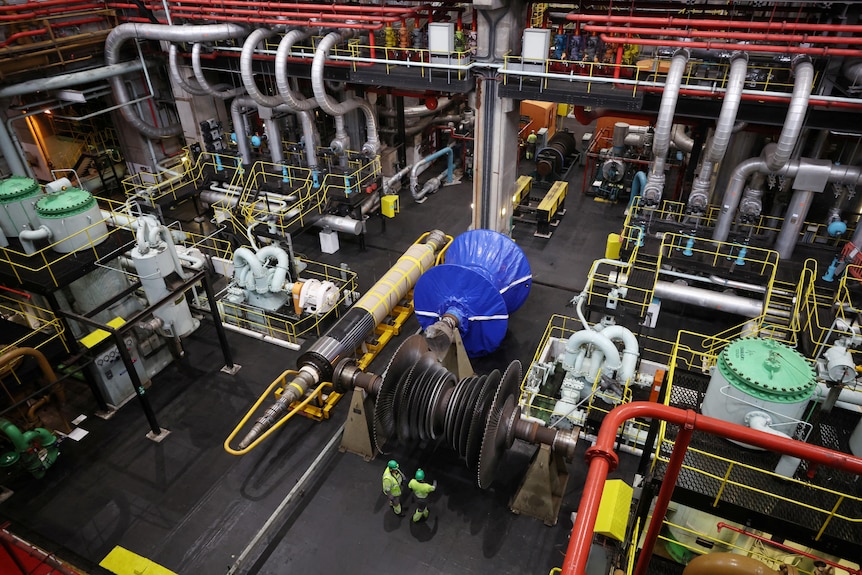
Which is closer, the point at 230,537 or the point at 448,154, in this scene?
the point at 230,537

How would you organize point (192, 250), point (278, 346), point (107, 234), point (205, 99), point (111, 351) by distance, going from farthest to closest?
point (205, 99)
point (192, 250)
point (278, 346)
point (107, 234)
point (111, 351)

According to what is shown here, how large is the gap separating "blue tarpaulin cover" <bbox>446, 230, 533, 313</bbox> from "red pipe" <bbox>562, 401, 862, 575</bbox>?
8.02 meters

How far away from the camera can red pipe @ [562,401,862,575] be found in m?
3.28

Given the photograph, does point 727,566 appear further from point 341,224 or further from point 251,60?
point 251,60

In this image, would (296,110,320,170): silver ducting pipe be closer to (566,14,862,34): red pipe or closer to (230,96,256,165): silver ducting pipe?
(230,96,256,165): silver ducting pipe

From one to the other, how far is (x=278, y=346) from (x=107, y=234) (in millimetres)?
4346

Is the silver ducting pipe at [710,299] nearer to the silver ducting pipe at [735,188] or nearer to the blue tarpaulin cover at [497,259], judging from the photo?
the silver ducting pipe at [735,188]

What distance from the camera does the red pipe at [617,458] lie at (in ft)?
10.8

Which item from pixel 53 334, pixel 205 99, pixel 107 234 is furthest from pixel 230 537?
pixel 205 99

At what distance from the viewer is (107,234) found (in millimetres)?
11805

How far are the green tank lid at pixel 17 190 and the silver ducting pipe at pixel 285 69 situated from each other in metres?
6.27

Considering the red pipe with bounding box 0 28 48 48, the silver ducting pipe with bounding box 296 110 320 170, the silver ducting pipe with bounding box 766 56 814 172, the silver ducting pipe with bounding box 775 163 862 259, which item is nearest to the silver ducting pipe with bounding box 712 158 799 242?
the silver ducting pipe with bounding box 775 163 862 259

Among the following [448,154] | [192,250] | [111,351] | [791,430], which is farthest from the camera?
[448,154]

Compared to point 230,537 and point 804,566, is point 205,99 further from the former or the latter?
point 804,566
